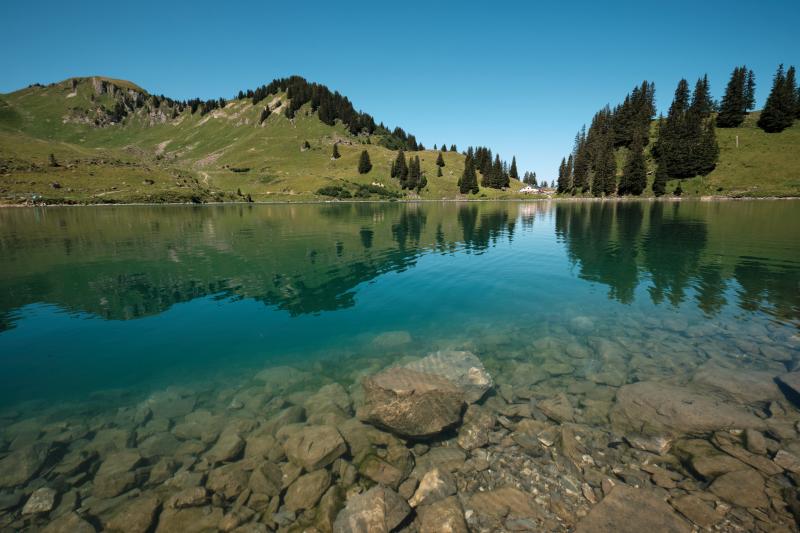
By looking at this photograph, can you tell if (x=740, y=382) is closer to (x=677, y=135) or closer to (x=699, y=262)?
(x=699, y=262)

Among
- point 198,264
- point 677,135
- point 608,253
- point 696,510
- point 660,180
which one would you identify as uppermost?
point 677,135

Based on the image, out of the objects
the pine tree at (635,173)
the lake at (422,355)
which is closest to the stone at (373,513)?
the lake at (422,355)

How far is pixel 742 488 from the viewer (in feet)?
28.1

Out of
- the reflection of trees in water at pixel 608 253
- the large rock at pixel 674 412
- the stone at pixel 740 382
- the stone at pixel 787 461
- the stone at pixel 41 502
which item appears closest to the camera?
the stone at pixel 41 502

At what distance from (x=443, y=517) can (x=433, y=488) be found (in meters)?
0.96

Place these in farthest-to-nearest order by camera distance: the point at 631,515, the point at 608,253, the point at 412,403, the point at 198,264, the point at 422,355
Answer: the point at 608,253
the point at 198,264
the point at 422,355
the point at 412,403
the point at 631,515

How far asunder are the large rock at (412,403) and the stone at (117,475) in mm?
6910

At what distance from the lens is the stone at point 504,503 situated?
27.9 ft

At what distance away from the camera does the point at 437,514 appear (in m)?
8.47

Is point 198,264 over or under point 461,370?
over

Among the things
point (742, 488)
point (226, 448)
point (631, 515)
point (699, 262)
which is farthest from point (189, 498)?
point (699, 262)

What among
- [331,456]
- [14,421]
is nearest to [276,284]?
[14,421]

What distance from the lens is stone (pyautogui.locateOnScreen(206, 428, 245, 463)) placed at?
10805mm

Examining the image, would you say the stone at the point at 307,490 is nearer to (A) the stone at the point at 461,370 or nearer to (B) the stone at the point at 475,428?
(B) the stone at the point at 475,428
